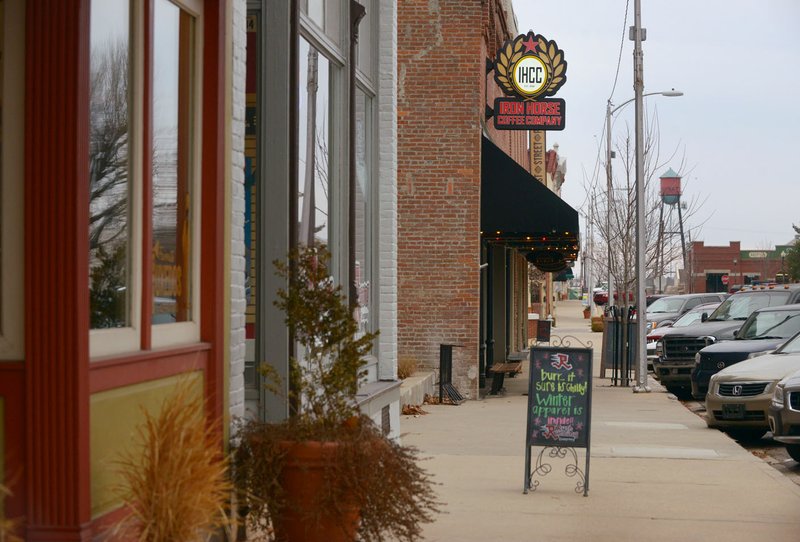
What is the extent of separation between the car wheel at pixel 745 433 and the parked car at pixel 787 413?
11.8 feet

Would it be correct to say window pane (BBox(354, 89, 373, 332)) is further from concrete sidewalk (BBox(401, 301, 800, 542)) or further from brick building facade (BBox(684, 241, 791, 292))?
brick building facade (BBox(684, 241, 791, 292))

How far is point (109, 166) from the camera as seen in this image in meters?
5.79

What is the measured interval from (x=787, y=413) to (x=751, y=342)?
6.66 metres

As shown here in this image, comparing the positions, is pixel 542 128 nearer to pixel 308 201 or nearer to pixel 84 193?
pixel 308 201

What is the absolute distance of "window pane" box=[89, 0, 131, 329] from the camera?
5.62 metres

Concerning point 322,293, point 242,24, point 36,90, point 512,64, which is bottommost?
point 322,293

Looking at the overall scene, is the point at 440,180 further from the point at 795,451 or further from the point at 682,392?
the point at 795,451

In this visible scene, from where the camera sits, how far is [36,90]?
5.09 metres

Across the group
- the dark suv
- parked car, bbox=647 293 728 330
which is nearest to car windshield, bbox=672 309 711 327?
parked car, bbox=647 293 728 330

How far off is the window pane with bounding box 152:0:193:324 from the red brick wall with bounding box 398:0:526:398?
1294 cm

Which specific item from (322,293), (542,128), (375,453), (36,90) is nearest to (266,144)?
(322,293)

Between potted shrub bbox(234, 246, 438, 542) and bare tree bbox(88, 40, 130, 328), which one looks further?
potted shrub bbox(234, 246, 438, 542)

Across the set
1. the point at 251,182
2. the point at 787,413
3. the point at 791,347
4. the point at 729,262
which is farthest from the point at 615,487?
the point at 729,262

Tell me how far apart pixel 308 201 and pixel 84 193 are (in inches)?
175
